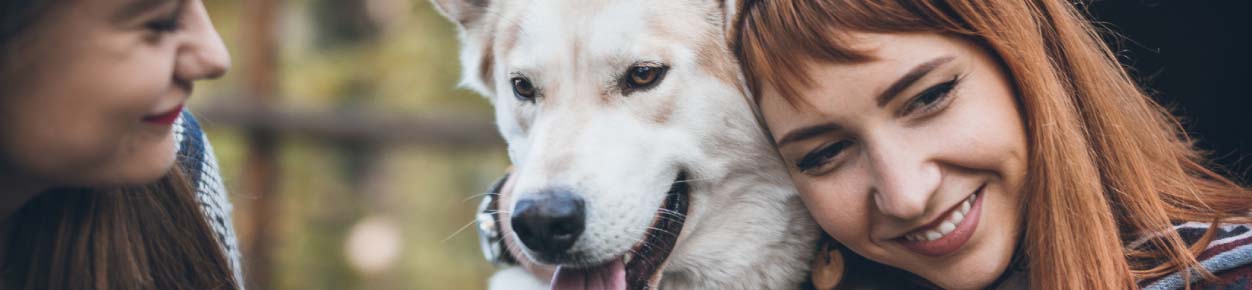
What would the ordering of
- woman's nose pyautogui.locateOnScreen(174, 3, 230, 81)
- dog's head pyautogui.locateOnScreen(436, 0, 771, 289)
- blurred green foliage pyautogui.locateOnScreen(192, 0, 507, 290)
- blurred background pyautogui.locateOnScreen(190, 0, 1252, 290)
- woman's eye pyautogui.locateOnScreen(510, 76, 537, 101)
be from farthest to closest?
blurred green foliage pyautogui.locateOnScreen(192, 0, 507, 290) → blurred background pyautogui.locateOnScreen(190, 0, 1252, 290) → woman's eye pyautogui.locateOnScreen(510, 76, 537, 101) → dog's head pyautogui.locateOnScreen(436, 0, 771, 289) → woman's nose pyautogui.locateOnScreen(174, 3, 230, 81)

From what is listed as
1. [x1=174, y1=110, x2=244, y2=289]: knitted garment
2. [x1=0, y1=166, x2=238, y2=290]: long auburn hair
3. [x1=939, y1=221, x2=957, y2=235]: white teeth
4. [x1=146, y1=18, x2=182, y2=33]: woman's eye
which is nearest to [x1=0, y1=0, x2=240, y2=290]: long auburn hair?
[x1=0, y1=166, x2=238, y2=290]: long auburn hair

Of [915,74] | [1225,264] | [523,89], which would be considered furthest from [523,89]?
[1225,264]

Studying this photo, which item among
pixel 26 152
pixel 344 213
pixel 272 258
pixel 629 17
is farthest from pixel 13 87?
pixel 344 213

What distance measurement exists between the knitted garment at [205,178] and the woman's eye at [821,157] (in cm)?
108

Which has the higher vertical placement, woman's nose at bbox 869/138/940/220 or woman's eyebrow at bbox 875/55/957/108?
woman's eyebrow at bbox 875/55/957/108

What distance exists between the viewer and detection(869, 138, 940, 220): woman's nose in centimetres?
170

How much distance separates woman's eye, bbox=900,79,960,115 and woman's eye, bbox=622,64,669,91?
0.59 metres

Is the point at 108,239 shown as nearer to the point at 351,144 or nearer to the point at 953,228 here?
the point at 953,228

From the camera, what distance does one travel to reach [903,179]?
172 centimetres

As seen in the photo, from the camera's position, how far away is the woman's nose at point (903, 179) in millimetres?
1704

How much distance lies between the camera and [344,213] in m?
8.56

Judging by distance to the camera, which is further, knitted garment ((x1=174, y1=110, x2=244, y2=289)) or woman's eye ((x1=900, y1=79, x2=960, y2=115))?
knitted garment ((x1=174, y1=110, x2=244, y2=289))

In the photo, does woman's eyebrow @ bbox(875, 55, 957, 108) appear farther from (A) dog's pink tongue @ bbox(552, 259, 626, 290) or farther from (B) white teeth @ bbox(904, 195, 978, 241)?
(A) dog's pink tongue @ bbox(552, 259, 626, 290)

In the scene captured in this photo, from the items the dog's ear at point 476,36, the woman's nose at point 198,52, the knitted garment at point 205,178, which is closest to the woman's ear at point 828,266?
the dog's ear at point 476,36
